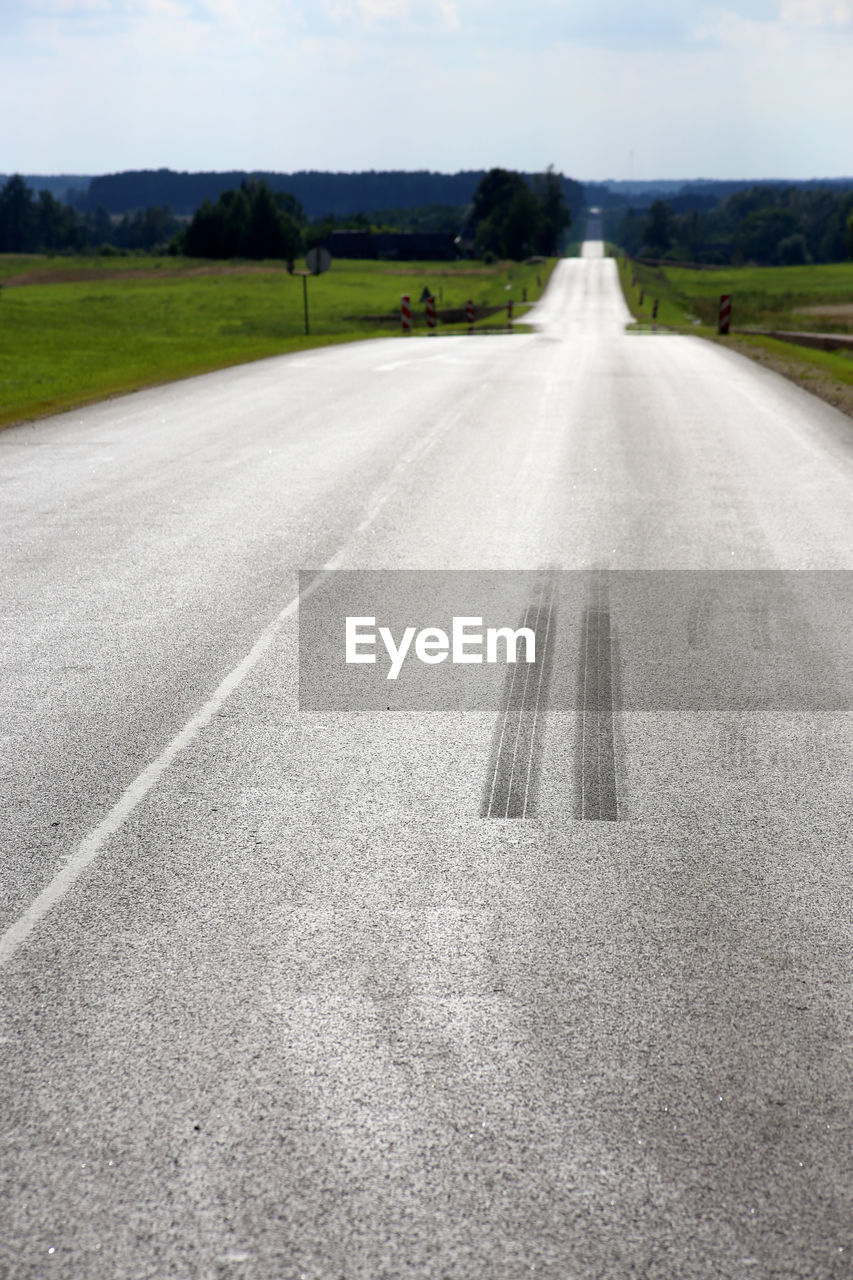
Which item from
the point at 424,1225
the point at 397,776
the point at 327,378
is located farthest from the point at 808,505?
the point at 327,378

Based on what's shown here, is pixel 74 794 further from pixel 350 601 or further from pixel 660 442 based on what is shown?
pixel 660 442

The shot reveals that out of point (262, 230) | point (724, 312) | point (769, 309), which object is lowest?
point (724, 312)

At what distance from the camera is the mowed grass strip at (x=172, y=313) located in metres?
23.0

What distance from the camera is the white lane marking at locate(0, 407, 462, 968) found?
4.29m

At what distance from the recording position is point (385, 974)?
13.0 ft

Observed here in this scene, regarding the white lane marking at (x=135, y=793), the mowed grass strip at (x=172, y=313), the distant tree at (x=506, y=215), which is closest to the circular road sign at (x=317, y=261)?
the mowed grass strip at (x=172, y=313)

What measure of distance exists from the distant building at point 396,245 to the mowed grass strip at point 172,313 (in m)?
36.7

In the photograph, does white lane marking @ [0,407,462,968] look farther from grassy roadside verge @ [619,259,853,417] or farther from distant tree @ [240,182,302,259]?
distant tree @ [240,182,302,259]

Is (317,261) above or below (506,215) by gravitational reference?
below

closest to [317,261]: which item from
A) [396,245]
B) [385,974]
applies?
[385,974]

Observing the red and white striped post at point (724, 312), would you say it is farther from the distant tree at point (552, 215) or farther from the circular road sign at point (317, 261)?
the distant tree at point (552, 215)

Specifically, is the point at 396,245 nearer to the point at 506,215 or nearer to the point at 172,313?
the point at 506,215

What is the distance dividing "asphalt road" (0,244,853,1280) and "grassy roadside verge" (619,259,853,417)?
529 inches

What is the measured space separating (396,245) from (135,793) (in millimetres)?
161260
